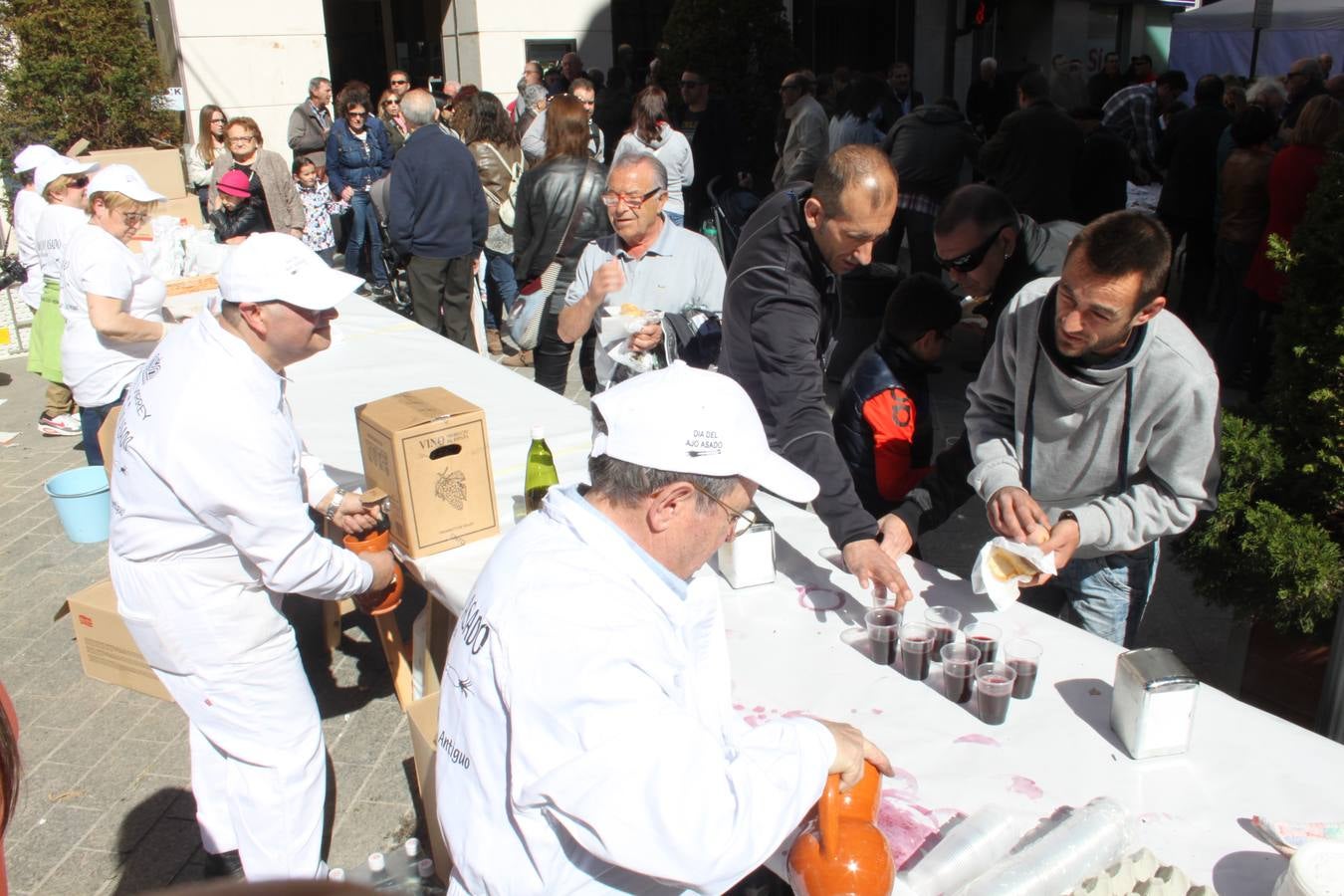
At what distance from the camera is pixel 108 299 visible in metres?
4.59

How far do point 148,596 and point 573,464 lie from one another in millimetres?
1464

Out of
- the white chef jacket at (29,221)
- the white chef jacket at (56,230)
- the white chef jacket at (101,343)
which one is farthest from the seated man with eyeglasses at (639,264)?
the white chef jacket at (29,221)

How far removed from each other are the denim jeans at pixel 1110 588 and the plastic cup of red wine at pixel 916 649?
671mm

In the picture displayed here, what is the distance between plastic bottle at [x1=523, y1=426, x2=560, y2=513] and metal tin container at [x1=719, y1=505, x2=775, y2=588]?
723mm

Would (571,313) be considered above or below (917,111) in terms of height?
below

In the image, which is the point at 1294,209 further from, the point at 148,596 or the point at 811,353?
the point at 148,596

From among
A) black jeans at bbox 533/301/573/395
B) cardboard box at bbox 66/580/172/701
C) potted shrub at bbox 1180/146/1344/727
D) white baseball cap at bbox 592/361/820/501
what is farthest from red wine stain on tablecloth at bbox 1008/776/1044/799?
black jeans at bbox 533/301/573/395

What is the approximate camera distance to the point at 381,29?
58.6 ft

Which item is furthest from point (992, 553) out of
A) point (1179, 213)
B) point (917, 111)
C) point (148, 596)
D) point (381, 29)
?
point (381, 29)

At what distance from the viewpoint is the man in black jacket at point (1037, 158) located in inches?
262

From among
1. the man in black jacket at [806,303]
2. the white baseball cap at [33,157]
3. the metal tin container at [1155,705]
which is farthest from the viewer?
the white baseball cap at [33,157]

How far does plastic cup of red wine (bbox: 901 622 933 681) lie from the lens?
2418 millimetres

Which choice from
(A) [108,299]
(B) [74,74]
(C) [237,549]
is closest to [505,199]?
(A) [108,299]

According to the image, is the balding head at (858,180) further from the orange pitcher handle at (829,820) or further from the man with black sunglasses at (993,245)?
the orange pitcher handle at (829,820)
